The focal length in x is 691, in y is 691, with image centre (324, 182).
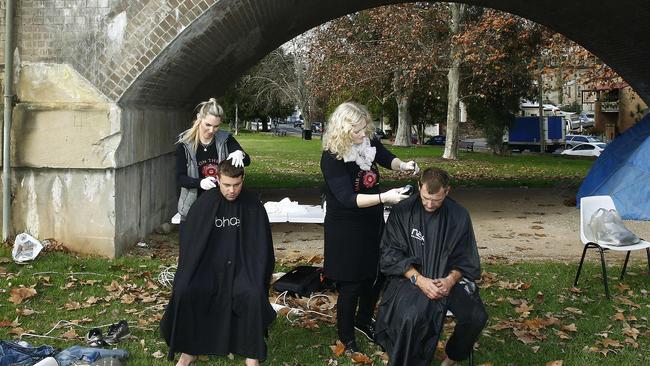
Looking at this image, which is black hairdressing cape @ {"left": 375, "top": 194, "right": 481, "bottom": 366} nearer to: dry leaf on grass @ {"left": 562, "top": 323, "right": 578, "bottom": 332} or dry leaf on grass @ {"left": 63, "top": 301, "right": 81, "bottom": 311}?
dry leaf on grass @ {"left": 562, "top": 323, "right": 578, "bottom": 332}

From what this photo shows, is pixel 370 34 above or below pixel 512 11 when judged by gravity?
above

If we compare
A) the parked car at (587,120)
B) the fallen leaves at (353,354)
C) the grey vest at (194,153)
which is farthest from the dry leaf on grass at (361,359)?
the parked car at (587,120)

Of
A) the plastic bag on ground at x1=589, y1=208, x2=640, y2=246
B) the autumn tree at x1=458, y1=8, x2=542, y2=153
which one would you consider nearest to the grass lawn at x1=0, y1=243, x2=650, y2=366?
the plastic bag on ground at x1=589, y1=208, x2=640, y2=246

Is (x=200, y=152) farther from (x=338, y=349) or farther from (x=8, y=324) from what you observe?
(x=8, y=324)

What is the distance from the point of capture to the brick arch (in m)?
7.97

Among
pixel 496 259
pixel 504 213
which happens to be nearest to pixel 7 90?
pixel 496 259

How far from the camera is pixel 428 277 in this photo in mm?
4477

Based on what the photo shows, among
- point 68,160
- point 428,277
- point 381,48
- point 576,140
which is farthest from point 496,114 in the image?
point 428,277

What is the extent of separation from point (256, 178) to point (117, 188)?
970 centimetres

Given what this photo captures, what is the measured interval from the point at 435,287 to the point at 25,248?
5.32 metres

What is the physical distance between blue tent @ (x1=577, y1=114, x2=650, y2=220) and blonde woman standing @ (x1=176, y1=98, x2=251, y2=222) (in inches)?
304

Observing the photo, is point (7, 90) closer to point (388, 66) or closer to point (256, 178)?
point (256, 178)

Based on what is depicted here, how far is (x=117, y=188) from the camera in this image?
8.05 metres

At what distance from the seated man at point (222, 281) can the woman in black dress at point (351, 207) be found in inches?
21.5
